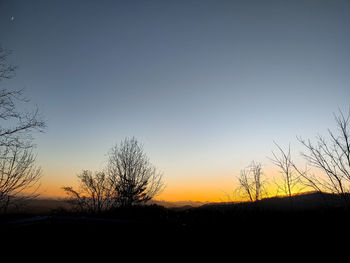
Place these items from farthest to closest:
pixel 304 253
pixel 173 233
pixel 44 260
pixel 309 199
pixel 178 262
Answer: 1. pixel 309 199
2. pixel 173 233
3. pixel 304 253
4. pixel 178 262
5. pixel 44 260

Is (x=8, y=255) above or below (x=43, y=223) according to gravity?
below

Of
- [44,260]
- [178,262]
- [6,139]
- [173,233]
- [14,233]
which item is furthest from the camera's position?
[6,139]

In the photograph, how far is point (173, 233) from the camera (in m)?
4.21

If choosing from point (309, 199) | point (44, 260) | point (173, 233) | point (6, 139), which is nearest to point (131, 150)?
point (6, 139)

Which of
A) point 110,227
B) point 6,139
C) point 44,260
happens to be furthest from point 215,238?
point 6,139

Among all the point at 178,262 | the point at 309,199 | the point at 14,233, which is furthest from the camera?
the point at 309,199

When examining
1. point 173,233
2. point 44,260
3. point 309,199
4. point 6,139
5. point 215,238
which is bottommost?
point 309,199

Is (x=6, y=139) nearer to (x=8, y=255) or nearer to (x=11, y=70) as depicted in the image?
(x=11, y=70)

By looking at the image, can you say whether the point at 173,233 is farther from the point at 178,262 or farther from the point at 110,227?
the point at 110,227

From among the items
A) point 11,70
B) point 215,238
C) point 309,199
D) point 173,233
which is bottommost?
point 309,199

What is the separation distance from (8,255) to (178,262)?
2.79 m

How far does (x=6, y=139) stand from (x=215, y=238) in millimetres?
9275

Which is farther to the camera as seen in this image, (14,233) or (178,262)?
(178,262)

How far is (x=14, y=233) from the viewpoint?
272 cm
